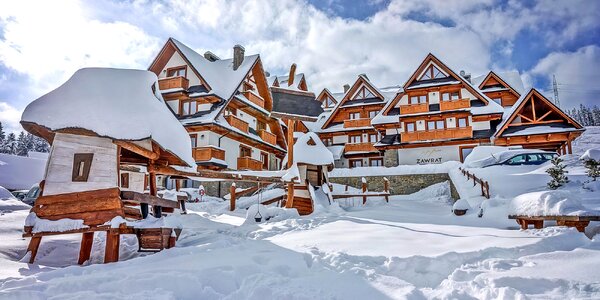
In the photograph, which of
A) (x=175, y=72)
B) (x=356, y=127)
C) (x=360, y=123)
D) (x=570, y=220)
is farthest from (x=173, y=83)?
(x=570, y=220)

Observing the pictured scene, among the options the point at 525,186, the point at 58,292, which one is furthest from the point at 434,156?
the point at 58,292

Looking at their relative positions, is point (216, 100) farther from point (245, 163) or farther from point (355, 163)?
point (355, 163)

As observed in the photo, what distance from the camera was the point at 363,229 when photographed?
28.5ft

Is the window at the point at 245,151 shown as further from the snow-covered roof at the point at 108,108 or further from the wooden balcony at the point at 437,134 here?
the snow-covered roof at the point at 108,108

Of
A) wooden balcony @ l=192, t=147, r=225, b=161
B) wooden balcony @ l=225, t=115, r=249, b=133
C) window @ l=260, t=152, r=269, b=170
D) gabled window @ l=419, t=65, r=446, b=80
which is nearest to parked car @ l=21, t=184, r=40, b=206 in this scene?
wooden balcony @ l=192, t=147, r=225, b=161

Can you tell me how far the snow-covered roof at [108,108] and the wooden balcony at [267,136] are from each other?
73.2 ft

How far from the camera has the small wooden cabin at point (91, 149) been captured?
21.2ft

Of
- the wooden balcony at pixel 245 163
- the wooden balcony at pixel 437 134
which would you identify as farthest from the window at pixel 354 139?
the wooden balcony at pixel 245 163

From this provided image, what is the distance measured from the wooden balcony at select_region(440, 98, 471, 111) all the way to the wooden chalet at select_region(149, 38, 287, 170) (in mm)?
13977

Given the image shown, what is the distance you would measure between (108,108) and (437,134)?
26.1 metres

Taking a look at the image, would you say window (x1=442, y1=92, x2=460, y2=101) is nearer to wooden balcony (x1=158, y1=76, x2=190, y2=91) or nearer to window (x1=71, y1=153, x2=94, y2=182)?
wooden balcony (x1=158, y1=76, x2=190, y2=91)

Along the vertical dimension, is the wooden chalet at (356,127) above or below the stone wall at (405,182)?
above

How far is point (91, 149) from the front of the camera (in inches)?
273

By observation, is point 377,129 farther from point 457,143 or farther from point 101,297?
point 101,297
